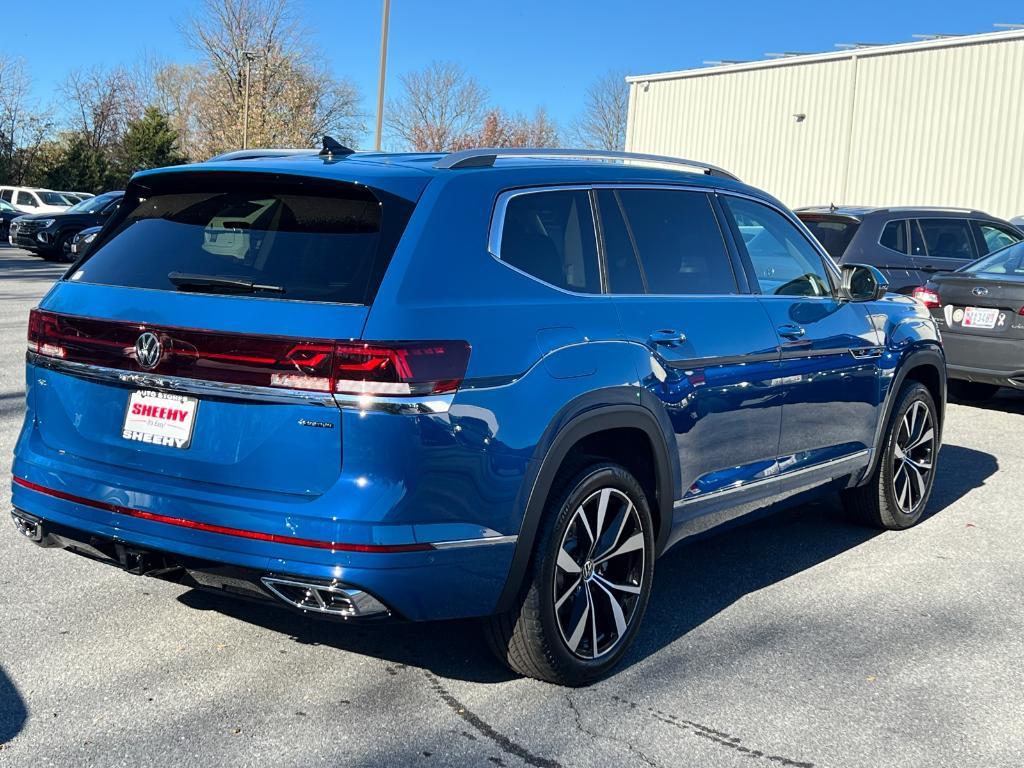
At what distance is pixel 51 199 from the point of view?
34.5 meters

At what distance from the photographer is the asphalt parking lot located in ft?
11.2

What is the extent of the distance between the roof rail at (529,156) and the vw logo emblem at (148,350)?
3.47 feet

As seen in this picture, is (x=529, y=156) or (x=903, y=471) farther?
(x=903, y=471)

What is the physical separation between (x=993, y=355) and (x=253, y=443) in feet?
26.0

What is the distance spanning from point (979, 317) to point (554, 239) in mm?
6934

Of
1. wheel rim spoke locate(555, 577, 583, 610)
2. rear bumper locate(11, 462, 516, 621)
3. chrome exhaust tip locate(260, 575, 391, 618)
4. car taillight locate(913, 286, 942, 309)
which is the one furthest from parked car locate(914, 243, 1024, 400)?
chrome exhaust tip locate(260, 575, 391, 618)

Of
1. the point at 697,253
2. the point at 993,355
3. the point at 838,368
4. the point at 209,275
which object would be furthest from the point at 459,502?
the point at 993,355

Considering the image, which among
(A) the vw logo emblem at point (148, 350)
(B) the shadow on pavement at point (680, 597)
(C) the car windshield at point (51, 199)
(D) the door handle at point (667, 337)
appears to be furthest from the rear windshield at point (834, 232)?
(C) the car windshield at point (51, 199)

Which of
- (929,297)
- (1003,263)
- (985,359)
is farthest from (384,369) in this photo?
(1003,263)

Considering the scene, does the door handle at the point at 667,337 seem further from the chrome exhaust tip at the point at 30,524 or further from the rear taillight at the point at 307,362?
the chrome exhaust tip at the point at 30,524

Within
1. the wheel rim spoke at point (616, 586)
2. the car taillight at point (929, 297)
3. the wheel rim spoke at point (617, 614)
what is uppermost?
the car taillight at point (929, 297)

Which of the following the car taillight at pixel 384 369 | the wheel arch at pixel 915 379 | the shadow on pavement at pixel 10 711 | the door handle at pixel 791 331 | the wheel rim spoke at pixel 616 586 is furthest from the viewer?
the wheel arch at pixel 915 379

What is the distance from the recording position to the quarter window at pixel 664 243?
167 inches

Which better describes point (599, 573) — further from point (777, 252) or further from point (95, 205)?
point (95, 205)
